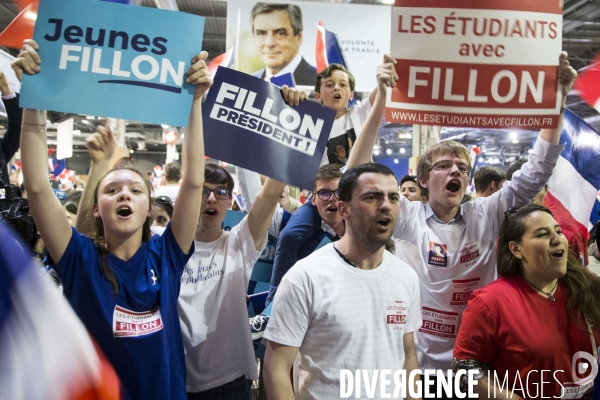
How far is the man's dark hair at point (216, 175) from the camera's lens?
8.33ft

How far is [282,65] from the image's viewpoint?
6430 mm

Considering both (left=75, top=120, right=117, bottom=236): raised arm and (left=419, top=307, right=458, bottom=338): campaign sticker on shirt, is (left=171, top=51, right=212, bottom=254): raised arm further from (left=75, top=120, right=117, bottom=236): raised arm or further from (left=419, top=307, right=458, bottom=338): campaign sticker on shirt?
(left=419, top=307, right=458, bottom=338): campaign sticker on shirt

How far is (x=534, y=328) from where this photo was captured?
2217 millimetres

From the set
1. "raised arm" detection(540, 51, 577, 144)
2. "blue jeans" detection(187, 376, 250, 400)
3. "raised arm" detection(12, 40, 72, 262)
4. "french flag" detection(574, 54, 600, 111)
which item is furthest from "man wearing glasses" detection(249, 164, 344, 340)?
"french flag" detection(574, 54, 600, 111)

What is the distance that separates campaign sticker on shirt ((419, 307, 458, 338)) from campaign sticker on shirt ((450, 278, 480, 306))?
0.06 m

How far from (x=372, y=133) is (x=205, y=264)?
102cm

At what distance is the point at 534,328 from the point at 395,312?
0.65m

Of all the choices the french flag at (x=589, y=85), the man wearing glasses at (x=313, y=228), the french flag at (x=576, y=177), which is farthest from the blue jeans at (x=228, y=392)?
the french flag at (x=589, y=85)

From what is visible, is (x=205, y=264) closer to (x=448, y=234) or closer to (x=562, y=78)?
(x=448, y=234)

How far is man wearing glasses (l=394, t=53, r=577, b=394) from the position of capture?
255cm

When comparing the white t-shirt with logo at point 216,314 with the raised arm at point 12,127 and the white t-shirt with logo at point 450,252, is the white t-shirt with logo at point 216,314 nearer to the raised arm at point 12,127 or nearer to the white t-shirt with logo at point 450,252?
the white t-shirt with logo at point 450,252

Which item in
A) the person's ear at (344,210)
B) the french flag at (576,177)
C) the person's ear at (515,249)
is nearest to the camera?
the person's ear at (344,210)

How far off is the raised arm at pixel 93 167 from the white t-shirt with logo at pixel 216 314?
46 cm

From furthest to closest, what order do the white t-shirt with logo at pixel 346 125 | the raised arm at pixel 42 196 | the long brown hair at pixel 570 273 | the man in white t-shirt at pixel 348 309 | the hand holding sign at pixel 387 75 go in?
1. the white t-shirt with logo at pixel 346 125
2. the hand holding sign at pixel 387 75
3. the long brown hair at pixel 570 273
4. the man in white t-shirt at pixel 348 309
5. the raised arm at pixel 42 196
